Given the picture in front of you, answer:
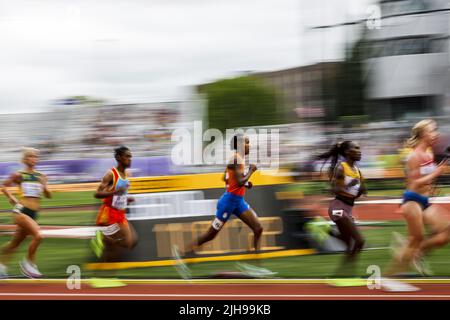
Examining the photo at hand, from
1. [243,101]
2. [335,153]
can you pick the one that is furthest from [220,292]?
[243,101]

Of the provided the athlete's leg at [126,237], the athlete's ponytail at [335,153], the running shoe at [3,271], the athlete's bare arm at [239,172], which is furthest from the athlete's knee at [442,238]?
the running shoe at [3,271]

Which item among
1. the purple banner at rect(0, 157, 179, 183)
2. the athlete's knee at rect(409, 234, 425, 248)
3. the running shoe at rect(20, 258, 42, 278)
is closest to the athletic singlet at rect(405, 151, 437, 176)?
the athlete's knee at rect(409, 234, 425, 248)

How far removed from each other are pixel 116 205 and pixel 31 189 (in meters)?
1.19

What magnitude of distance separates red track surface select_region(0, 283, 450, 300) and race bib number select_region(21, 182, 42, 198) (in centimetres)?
110

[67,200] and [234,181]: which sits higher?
[234,181]

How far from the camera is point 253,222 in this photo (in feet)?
26.3

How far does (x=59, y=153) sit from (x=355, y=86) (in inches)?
405

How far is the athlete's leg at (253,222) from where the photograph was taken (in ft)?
26.3

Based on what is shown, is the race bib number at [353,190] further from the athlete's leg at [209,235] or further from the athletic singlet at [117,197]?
the athletic singlet at [117,197]

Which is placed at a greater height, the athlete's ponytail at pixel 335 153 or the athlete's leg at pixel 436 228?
the athlete's ponytail at pixel 335 153

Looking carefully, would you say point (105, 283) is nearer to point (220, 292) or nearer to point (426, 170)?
point (220, 292)

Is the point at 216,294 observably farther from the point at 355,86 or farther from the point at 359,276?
the point at 355,86

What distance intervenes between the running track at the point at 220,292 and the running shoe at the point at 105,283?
0.27 feet
